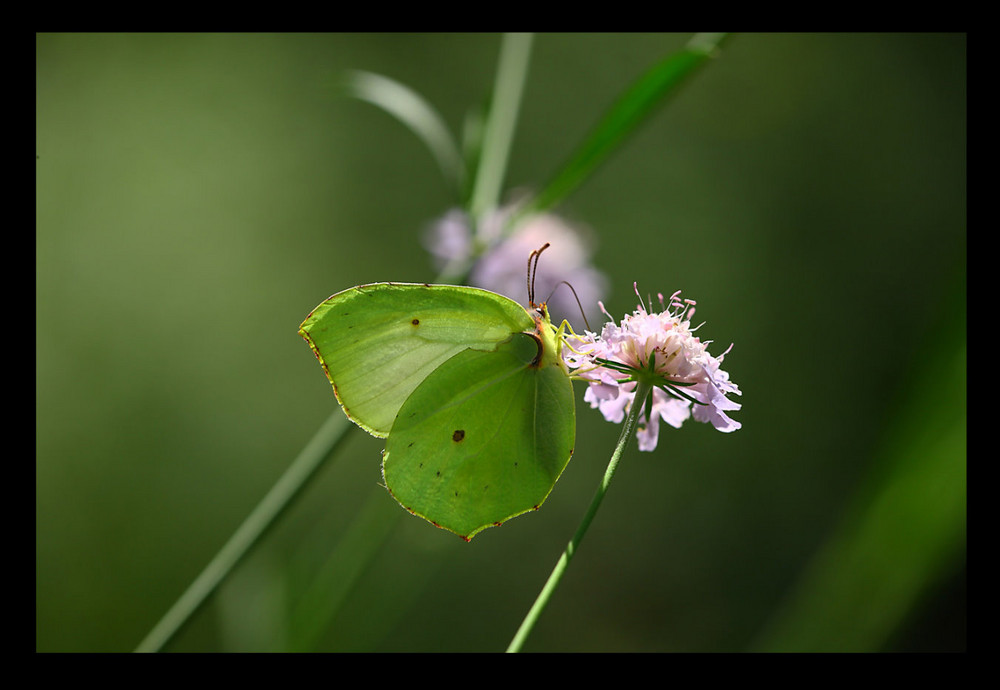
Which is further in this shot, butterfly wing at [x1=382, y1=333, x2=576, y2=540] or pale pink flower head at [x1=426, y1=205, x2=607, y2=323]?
pale pink flower head at [x1=426, y1=205, x2=607, y2=323]

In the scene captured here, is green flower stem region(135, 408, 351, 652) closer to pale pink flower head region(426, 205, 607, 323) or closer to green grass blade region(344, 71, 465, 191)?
pale pink flower head region(426, 205, 607, 323)

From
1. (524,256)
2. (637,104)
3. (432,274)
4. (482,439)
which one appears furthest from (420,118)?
(432,274)

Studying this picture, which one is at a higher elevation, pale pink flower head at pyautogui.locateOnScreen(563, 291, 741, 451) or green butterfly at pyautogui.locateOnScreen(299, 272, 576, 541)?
pale pink flower head at pyautogui.locateOnScreen(563, 291, 741, 451)

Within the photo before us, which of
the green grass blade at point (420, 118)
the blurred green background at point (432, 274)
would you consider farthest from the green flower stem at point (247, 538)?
the blurred green background at point (432, 274)

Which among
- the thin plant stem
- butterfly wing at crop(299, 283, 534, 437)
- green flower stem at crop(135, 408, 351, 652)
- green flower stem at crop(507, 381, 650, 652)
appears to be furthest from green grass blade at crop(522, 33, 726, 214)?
green flower stem at crop(135, 408, 351, 652)

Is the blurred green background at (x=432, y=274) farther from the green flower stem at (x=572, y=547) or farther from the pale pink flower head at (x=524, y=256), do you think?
the green flower stem at (x=572, y=547)
